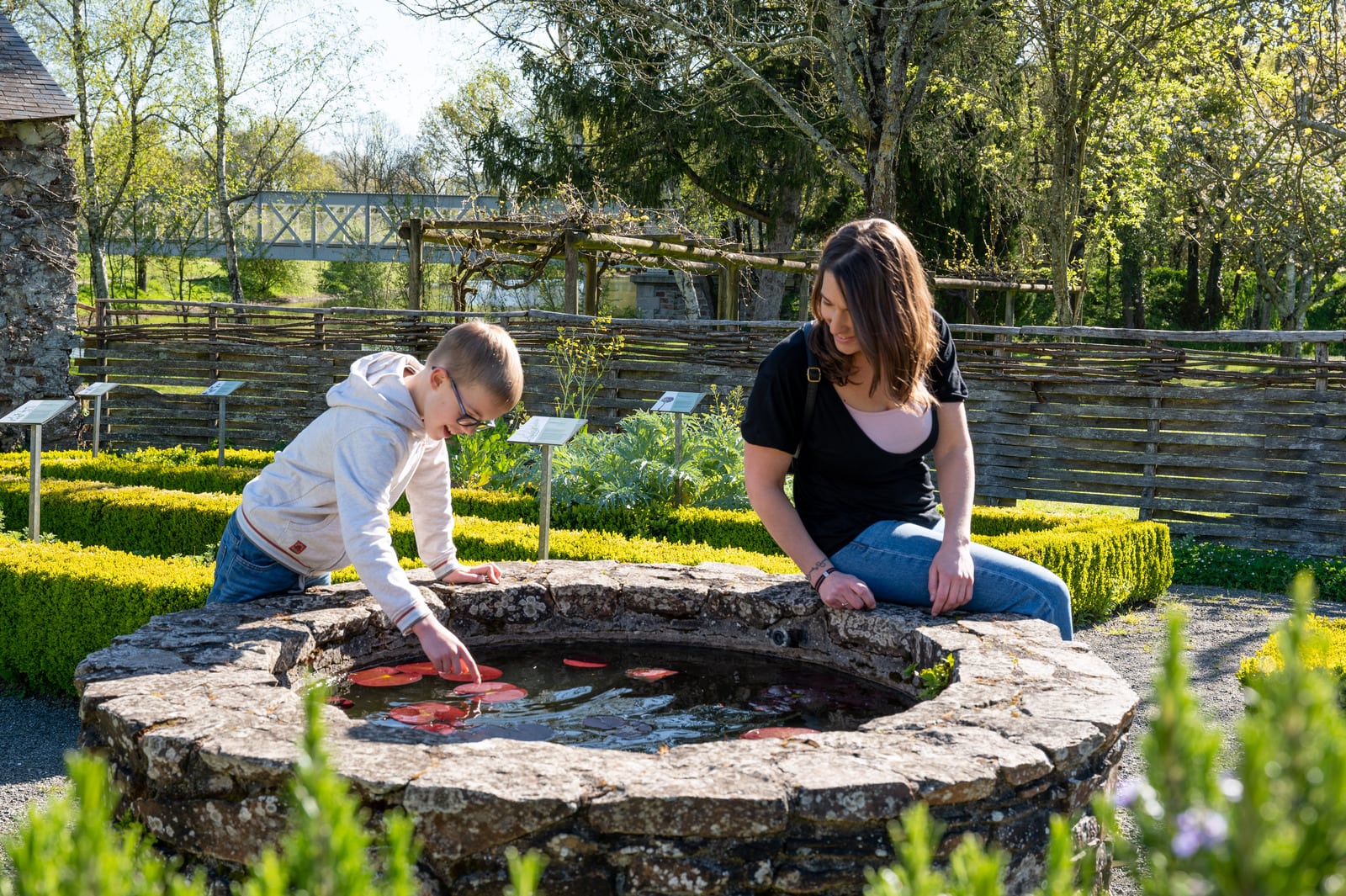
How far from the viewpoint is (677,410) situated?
7.24 meters

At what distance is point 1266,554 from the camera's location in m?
8.98

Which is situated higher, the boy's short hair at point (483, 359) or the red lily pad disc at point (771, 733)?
the boy's short hair at point (483, 359)

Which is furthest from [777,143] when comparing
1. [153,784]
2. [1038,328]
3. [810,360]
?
[153,784]

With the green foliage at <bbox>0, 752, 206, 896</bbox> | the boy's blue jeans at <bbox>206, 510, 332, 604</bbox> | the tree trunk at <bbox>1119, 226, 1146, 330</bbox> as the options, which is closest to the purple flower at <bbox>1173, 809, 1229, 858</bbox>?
the green foliage at <bbox>0, 752, 206, 896</bbox>

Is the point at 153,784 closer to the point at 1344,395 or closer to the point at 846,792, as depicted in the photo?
the point at 846,792

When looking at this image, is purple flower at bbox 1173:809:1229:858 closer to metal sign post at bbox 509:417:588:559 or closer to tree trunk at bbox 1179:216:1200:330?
metal sign post at bbox 509:417:588:559

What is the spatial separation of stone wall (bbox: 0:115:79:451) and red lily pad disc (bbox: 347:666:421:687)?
30.9 feet

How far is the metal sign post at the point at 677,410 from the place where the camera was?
7.27 metres

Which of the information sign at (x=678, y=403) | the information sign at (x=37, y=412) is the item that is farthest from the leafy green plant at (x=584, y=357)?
the information sign at (x=37, y=412)

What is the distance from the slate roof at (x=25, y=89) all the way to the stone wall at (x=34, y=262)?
0.69 feet

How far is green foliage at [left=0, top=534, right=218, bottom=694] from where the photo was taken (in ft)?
16.5

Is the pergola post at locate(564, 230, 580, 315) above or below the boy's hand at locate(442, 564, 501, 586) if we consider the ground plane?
above

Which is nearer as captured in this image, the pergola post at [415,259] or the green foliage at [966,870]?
the green foliage at [966,870]

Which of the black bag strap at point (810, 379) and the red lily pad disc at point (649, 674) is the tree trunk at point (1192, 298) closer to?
the black bag strap at point (810, 379)
